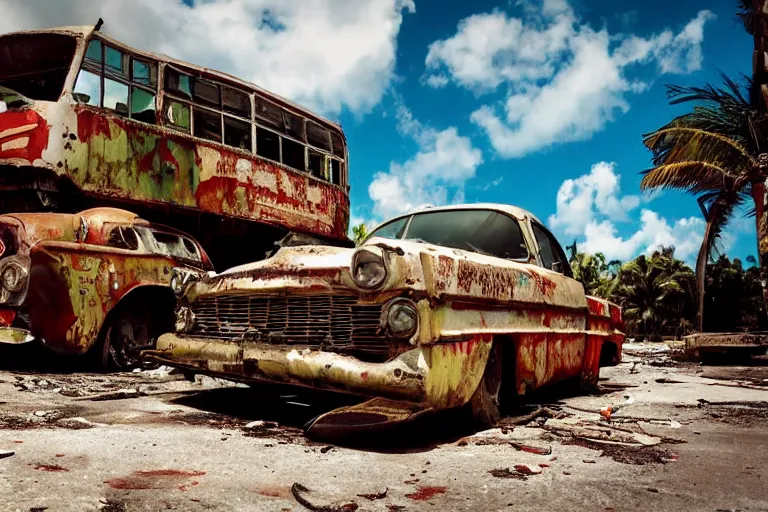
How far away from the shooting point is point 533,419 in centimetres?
415

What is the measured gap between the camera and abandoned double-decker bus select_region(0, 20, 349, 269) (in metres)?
7.43

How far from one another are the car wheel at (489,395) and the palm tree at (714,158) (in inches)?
454

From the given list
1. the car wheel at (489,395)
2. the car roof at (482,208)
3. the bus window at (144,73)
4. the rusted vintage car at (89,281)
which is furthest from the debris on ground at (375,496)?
the bus window at (144,73)

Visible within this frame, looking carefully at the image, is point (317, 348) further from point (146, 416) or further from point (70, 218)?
point (70, 218)

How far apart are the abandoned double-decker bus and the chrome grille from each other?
454cm

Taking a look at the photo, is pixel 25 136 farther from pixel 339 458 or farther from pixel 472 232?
pixel 339 458

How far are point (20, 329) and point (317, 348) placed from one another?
133 inches

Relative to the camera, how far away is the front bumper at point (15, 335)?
5.43 metres

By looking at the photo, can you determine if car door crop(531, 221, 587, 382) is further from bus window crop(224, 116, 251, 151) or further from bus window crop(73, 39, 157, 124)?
bus window crop(73, 39, 157, 124)

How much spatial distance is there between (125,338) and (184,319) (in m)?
2.31

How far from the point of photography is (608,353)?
6.62 metres

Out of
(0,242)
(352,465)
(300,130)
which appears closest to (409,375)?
(352,465)

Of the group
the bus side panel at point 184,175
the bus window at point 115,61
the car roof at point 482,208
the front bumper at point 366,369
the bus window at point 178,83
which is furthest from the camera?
the bus window at point 178,83

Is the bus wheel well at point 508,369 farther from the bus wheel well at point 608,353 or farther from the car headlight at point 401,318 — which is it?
the bus wheel well at point 608,353
